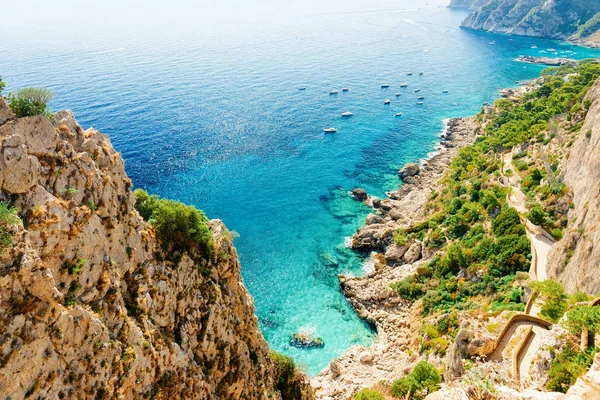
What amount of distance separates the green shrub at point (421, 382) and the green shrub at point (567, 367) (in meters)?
12.1

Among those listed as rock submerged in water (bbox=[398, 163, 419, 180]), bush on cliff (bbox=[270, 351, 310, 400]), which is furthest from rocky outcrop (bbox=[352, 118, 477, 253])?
bush on cliff (bbox=[270, 351, 310, 400])

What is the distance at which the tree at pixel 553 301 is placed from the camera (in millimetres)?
35497

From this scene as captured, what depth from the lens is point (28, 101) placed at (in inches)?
744

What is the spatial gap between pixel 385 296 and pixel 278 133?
7358cm

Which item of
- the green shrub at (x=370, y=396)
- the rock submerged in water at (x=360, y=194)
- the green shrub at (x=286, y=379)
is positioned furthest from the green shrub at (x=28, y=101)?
the rock submerged in water at (x=360, y=194)

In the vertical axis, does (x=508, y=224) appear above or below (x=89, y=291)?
below

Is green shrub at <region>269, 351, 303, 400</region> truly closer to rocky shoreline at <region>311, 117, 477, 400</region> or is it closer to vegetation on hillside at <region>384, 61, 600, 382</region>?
rocky shoreline at <region>311, 117, 477, 400</region>

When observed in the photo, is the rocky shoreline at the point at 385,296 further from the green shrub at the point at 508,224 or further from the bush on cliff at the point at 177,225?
the bush on cliff at the point at 177,225

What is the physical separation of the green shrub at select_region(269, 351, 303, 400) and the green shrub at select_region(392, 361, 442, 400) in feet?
37.6

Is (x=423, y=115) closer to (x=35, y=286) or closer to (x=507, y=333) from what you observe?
(x=507, y=333)

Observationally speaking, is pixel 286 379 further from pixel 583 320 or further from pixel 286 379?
pixel 583 320

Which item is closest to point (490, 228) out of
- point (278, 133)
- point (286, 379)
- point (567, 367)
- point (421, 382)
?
point (421, 382)

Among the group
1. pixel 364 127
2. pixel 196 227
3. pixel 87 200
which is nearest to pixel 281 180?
pixel 364 127

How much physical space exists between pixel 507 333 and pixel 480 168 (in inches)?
2231
